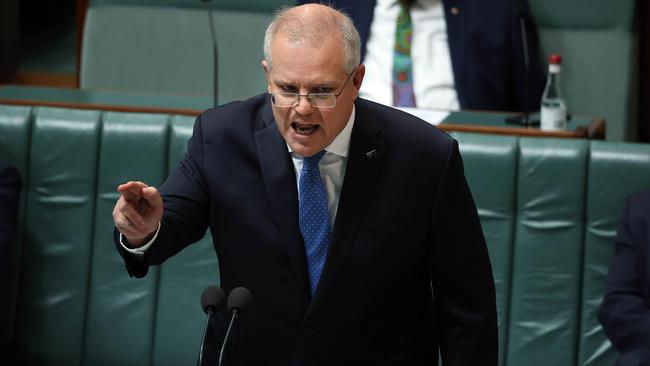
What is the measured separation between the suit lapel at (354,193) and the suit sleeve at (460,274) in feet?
0.38

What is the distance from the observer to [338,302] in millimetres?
1975

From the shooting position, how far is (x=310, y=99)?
5.92ft

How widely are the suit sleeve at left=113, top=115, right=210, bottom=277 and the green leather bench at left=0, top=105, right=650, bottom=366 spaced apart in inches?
32.5

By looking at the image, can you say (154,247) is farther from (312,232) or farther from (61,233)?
(61,233)

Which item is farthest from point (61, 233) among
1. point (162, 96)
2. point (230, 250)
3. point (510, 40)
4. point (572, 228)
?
point (510, 40)

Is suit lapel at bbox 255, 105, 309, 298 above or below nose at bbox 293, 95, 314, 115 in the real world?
below

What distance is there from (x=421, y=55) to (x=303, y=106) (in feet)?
6.27

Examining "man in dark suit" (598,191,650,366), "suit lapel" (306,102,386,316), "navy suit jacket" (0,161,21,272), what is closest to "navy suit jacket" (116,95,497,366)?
"suit lapel" (306,102,386,316)

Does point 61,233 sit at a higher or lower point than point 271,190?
lower

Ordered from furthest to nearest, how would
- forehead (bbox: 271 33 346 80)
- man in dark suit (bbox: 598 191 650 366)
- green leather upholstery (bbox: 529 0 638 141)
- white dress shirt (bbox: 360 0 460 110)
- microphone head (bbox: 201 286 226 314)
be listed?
green leather upholstery (bbox: 529 0 638 141) < white dress shirt (bbox: 360 0 460 110) < man in dark suit (bbox: 598 191 650 366) < forehead (bbox: 271 33 346 80) < microphone head (bbox: 201 286 226 314)

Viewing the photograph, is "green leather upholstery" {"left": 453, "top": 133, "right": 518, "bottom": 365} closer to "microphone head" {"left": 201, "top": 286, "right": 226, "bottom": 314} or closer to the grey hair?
the grey hair

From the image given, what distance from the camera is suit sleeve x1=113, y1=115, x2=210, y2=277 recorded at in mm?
1871

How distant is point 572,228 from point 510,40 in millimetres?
1184

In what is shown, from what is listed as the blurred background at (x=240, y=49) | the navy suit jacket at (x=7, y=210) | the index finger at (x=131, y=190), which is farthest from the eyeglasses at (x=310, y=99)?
the blurred background at (x=240, y=49)
